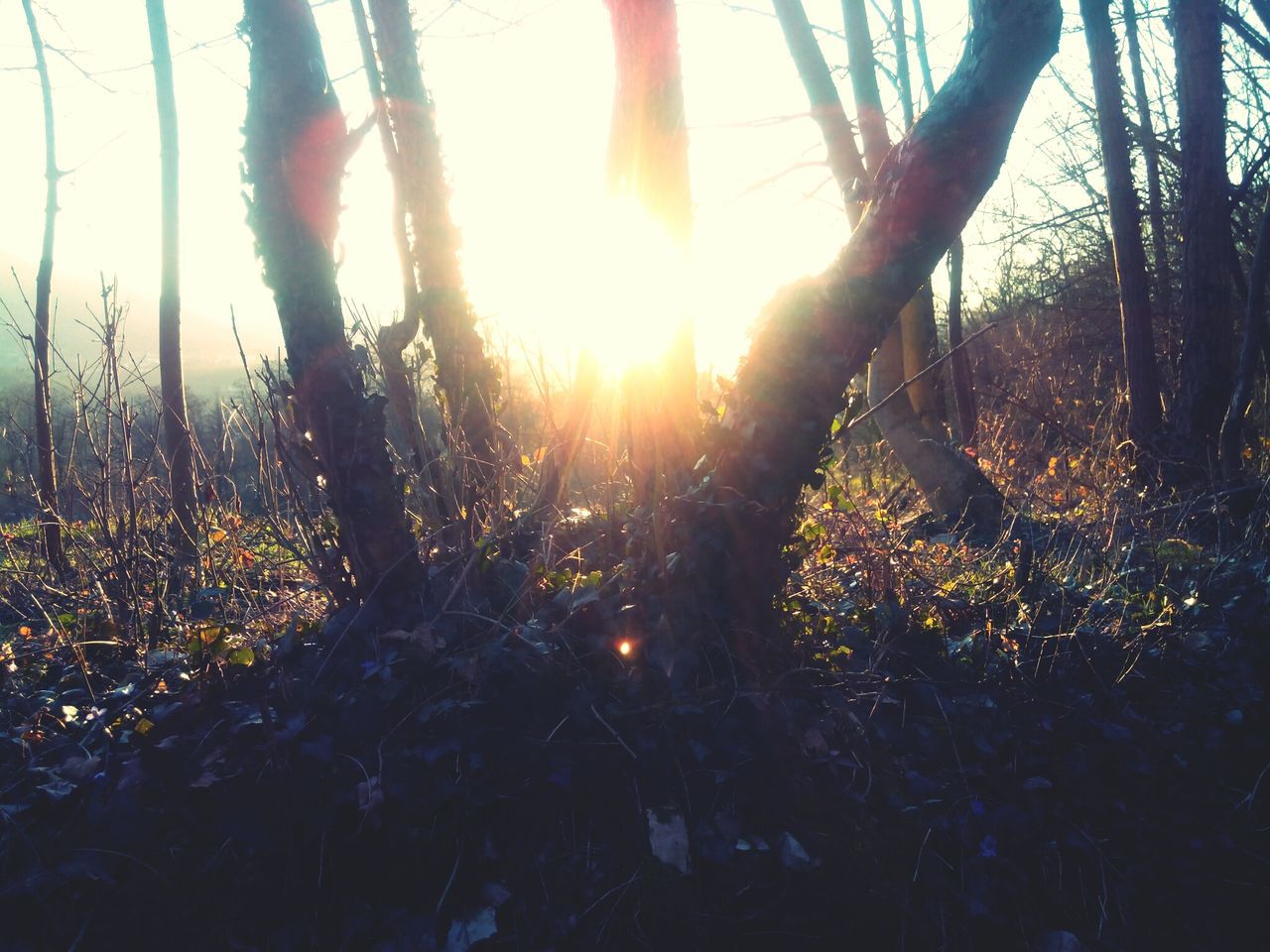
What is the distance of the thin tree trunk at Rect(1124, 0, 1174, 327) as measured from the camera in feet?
33.5

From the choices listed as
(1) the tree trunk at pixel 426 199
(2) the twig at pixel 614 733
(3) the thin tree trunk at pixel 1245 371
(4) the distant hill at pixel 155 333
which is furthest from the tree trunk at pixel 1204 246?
(4) the distant hill at pixel 155 333

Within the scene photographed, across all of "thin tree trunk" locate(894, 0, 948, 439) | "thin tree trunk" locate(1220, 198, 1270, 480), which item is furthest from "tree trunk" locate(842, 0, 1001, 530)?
"thin tree trunk" locate(1220, 198, 1270, 480)

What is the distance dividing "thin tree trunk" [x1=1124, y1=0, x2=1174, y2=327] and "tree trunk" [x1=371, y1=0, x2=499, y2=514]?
25.0 feet

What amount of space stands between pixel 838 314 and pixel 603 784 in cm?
179

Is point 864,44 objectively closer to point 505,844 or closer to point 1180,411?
point 1180,411

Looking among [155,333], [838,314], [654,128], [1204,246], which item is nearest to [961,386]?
[1204,246]

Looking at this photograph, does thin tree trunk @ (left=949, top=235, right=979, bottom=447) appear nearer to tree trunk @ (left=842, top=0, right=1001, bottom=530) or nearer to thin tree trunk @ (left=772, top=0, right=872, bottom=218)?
tree trunk @ (left=842, top=0, right=1001, bottom=530)

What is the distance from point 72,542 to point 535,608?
230 cm

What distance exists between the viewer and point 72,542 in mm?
3664

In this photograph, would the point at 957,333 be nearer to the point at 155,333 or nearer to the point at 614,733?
the point at 614,733

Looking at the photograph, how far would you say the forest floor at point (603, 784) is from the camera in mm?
2174

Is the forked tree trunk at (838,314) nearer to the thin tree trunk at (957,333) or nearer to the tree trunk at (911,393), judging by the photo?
the tree trunk at (911,393)

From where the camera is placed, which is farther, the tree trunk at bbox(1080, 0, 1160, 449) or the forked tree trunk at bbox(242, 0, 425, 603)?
the tree trunk at bbox(1080, 0, 1160, 449)

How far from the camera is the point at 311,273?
2.96 metres
